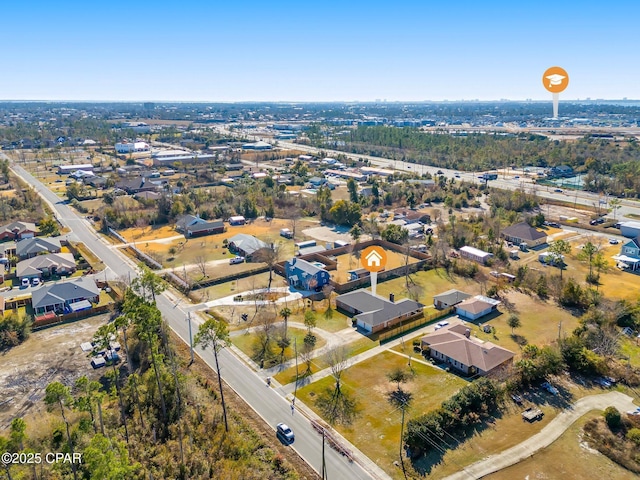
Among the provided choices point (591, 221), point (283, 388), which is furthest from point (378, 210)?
point (283, 388)

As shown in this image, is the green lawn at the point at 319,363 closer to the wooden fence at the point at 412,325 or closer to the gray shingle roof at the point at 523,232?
the wooden fence at the point at 412,325

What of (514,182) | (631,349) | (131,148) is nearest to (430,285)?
(631,349)

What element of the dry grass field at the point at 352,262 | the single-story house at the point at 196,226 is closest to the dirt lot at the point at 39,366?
the dry grass field at the point at 352,262

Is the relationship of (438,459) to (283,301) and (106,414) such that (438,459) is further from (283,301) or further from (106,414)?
(283,301)

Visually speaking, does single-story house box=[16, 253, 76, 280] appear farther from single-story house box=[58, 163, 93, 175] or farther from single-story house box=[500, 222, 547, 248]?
single-story house box=[58, 163, 93, 175]

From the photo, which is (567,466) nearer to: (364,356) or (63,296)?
(364,356)

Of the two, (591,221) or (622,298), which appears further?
(591,221)
